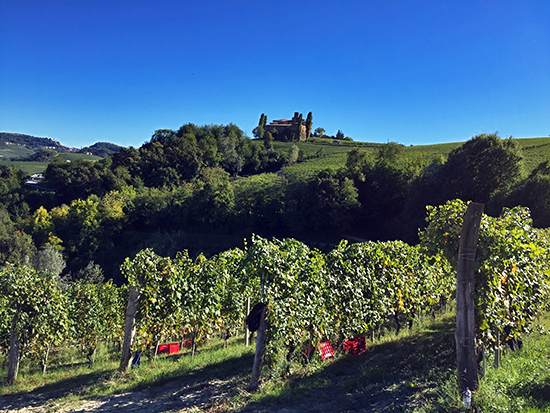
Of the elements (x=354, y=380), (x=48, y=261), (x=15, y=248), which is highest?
(x=15, y=248)

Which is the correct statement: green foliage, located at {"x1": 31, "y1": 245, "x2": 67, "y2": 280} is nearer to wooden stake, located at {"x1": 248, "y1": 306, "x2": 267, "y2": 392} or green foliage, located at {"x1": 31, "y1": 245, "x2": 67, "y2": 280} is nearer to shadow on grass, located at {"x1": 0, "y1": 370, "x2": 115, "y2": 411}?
shadow on grass, located at {"x1": 0, "y1": 370, "x2": 115, "y2": 411}

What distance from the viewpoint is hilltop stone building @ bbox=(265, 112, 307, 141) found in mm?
106812

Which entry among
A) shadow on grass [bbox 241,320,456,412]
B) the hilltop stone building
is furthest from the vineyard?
the hilltop stone building

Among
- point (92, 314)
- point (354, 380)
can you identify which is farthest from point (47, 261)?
point (354, 380)

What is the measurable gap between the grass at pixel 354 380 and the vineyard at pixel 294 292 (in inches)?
24.7

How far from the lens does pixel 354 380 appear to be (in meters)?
8.37

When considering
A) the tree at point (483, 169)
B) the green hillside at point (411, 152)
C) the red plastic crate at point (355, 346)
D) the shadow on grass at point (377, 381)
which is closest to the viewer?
the shadow on grass at point (377, 381)

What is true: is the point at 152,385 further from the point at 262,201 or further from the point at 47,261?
the point at 47,261

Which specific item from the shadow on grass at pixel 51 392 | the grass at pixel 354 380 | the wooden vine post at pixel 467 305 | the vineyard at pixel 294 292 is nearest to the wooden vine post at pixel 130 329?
the vineyard at pixel 294 292

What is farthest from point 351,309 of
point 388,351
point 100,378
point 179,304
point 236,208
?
point 236,208

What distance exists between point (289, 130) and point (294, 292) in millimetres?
106120

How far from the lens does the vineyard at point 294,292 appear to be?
688 centimetres

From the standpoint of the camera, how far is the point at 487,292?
641 centimetres

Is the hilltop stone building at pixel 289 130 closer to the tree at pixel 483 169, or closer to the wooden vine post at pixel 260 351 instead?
the tree at pixel 483 169
